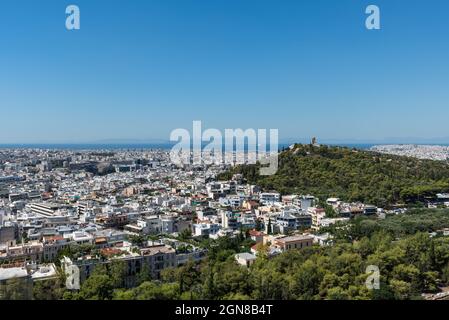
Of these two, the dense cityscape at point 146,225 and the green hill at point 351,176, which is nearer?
the dense cityscape at point 146,225

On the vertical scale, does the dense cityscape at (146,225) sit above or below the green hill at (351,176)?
below

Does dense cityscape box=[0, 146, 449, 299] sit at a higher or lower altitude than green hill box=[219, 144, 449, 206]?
lower

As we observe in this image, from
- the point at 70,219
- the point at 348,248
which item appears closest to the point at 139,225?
the point at 70,219

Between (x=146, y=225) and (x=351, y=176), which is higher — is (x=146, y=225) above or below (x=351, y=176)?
below

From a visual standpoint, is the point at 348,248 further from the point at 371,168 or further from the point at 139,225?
the point at 371,168

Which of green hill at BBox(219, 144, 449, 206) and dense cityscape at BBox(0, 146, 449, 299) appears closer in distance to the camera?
dense cityscape at BBox(0, 146, 449, 299)

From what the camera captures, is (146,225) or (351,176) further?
(351,176)

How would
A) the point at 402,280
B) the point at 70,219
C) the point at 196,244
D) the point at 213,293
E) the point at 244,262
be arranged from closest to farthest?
the point at 213,293, the point at 402,280, the point at 244,262, the point at 196,244, the point at 70,219
